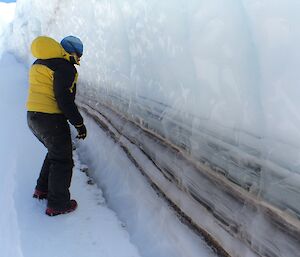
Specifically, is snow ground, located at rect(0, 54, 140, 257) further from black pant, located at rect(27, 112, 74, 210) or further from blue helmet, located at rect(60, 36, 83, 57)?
blue helmet, located at rect(60, 36, 83, 57)

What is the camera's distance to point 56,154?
3195mm

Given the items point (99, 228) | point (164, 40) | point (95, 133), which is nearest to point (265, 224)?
point (164, 40)

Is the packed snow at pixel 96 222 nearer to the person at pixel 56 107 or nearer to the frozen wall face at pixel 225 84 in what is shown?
the person at pixel 56 107

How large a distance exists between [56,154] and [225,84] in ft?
5.50

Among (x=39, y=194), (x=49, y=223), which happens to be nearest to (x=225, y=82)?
(x=49, y=223)

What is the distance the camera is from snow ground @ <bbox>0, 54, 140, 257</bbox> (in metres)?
2.75

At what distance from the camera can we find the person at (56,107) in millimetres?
3062

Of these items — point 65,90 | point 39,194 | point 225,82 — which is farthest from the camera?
point 39,194

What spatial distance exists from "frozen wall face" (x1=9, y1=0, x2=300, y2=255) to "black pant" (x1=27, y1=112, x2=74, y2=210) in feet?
2.06

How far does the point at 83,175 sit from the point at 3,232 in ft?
3.86

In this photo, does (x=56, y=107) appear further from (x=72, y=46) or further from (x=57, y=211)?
(x=57, y=211)

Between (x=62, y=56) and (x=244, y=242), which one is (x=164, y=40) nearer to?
(x=62, y=56)

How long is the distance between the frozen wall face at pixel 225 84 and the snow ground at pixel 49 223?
77 cm

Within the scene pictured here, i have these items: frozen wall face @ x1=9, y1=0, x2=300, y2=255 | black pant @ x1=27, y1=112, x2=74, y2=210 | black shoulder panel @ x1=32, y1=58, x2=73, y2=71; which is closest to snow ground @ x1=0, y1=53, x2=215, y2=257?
black pant @ x1=27, y1=112, x2=74, y2=210
